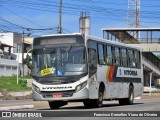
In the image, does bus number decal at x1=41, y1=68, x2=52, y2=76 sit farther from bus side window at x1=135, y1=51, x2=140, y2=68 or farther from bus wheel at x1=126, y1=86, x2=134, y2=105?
bus side window at x1=135, y1=51, x2=140, y2=68

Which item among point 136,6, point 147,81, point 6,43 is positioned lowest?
point 147,81

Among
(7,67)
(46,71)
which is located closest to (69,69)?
(46,71)

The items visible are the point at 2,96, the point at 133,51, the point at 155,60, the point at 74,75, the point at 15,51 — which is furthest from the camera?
the point at 15,51

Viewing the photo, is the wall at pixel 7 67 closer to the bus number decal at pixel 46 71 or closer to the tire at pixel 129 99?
the tire at pixel 129 99

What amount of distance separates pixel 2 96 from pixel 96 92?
23498mm

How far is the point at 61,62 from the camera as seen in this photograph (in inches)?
961

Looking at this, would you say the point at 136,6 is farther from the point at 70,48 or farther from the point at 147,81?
the point at 70,48

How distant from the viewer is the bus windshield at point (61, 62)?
2438 cm

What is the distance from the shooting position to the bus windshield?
24.4 meters

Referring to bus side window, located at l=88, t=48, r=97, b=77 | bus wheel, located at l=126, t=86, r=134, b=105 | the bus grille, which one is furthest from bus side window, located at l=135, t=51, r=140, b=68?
the bus grille

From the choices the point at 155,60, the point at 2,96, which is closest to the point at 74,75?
the point at 2,96

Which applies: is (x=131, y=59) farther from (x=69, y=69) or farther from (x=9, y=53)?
(x=9, y=53)

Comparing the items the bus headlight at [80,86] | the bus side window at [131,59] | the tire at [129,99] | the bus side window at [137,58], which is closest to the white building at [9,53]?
the bus side window at [137,58]

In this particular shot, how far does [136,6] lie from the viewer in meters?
112
